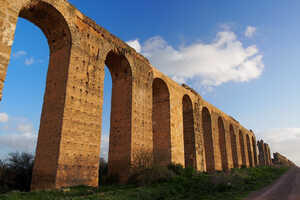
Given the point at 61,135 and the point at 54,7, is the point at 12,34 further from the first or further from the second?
the point at 61,135

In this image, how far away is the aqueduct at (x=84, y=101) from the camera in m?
7.98

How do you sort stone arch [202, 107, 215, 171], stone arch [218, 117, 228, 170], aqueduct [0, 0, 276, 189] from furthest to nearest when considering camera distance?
stone arch [218, 117, 228, 170] → stone arch [202, 107, 215, 171] → aqueduct [0, 0, 276, 189]

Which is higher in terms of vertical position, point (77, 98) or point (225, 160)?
point (77, 98)

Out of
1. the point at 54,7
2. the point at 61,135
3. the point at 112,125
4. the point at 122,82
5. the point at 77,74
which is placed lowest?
the point at 61,135

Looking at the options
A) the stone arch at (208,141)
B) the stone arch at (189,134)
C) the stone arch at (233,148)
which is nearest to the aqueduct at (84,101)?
the stone arch at (189,134)

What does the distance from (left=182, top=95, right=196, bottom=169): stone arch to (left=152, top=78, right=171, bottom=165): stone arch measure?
328 centimetres

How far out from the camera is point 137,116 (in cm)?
1207

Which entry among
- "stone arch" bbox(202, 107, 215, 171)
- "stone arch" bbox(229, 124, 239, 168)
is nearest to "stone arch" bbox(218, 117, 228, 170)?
"stone arch" bbox(229, 124, 239, 168)

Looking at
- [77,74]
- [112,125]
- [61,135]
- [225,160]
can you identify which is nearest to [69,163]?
[61,135]

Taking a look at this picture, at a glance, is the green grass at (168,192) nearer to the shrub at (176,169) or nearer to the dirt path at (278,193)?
the dirt path at (278,193)

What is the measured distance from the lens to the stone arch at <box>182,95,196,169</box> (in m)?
17.4

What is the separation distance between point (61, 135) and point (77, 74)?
243 cm

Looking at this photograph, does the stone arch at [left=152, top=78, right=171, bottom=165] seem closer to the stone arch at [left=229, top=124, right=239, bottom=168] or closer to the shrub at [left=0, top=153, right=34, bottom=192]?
the shrub at [left=0, top=153, right=34, bottom=192]

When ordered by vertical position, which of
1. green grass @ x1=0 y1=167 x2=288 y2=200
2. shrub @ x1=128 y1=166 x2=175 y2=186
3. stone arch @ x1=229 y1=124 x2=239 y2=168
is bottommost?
green grass @ x1=0 y1=167 x2=288 y2=200
